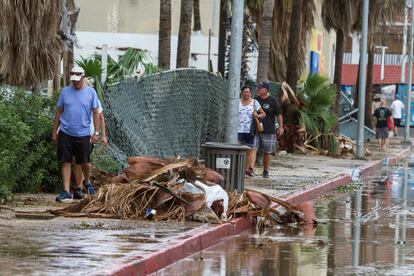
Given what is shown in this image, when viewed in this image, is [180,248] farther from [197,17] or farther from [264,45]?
[197,17]

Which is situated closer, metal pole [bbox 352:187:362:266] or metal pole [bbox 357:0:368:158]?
metal pole [bbox 352:187:362:266]

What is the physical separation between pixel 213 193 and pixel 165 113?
20.2 feet

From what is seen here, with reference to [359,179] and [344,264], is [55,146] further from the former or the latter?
[359,179]

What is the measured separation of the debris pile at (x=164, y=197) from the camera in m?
13.2

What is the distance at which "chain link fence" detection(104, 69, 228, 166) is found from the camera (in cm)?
1730

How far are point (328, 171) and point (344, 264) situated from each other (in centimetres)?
1396

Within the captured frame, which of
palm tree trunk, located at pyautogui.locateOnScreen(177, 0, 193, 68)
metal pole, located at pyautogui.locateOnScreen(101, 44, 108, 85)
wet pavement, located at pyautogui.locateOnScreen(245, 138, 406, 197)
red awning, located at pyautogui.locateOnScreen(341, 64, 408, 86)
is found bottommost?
wet pavement, located at pyautogui.locateOnScreen(245, 138, 406, 197)

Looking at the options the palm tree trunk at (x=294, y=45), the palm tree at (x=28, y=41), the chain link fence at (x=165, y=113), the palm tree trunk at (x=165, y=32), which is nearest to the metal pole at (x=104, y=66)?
the chain link fence at (x=165, y=113)

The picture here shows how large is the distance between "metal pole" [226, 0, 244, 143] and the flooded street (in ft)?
6.17

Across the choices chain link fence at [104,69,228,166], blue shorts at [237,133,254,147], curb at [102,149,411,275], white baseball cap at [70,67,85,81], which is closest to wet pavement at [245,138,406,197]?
blue shorts at [237,133,254,147]

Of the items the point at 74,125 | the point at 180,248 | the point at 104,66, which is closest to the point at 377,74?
the point at 104,66

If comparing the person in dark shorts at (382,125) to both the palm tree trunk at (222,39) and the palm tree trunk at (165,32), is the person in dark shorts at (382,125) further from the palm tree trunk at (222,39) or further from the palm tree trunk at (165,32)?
the palm tree trunk at (165,32)

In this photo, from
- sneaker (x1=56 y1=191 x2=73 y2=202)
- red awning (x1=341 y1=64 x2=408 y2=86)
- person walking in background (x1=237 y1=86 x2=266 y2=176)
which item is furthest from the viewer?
red awning (x1=341 y1=64 x2=408 y2=86)

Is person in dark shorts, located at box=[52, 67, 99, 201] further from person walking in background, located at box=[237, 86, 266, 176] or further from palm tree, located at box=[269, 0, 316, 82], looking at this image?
palm tree, located at box=[269, 0, 316, 82]
